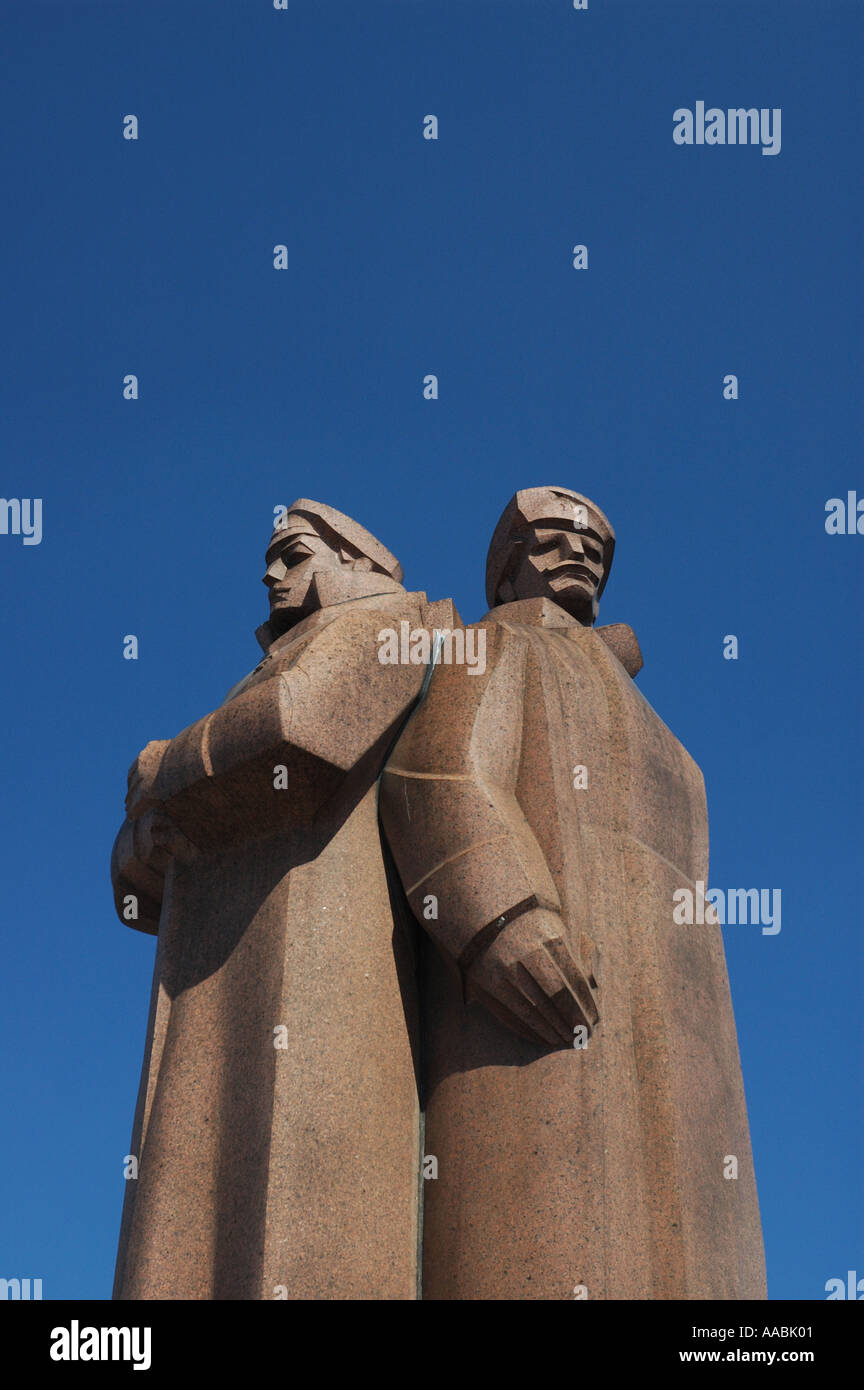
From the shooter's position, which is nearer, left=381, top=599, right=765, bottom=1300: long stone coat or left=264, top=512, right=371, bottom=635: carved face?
left=381, top=599, right=765, bottom=1300: long stone coat

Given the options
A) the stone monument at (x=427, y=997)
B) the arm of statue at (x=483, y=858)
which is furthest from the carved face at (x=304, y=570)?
Answer: the arm of statue at (x=483, y=858)

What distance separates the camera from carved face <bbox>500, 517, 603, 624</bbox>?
8.57 metres

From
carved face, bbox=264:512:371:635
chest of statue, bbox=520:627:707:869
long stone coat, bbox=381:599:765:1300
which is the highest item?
carved face, bbox=264:512:371:635

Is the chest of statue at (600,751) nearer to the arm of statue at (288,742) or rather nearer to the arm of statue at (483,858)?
the arm of statue at (483,858)

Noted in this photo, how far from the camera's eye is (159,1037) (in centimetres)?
731

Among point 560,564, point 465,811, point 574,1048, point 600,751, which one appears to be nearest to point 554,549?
point 560,564

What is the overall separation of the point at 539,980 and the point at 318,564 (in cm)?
289

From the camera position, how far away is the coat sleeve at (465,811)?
21.8 ft

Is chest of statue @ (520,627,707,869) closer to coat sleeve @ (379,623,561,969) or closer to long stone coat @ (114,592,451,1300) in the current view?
coat sleeve @ (379,623,561,969)

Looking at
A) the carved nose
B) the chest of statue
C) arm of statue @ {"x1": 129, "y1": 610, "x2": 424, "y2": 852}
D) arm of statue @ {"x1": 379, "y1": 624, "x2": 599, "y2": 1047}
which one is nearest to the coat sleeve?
arm of statue @ {"x1": 379, "y1": 624, "x2": 599, "y2": 1047}

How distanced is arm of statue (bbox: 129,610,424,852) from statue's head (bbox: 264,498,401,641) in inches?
33.6
